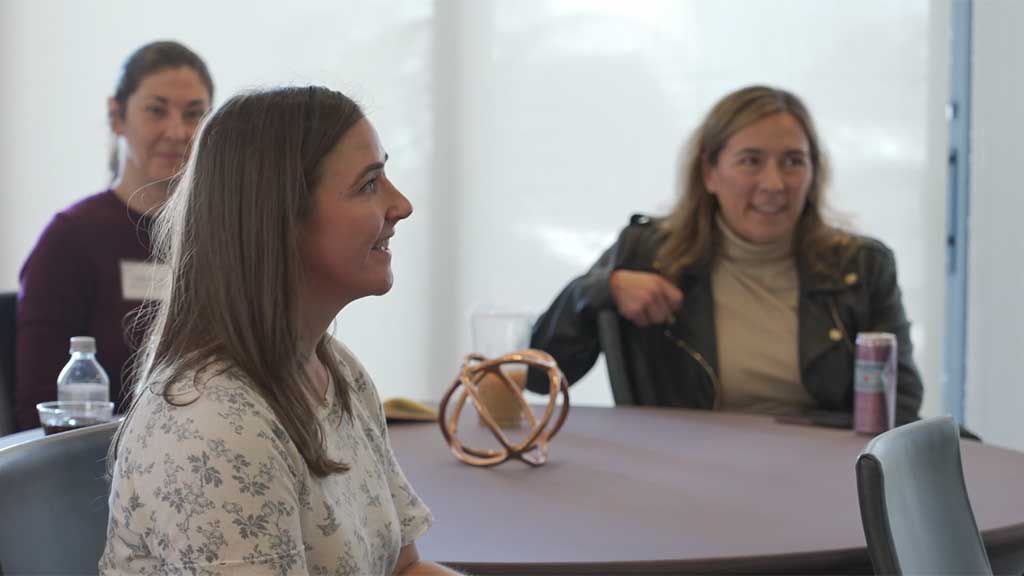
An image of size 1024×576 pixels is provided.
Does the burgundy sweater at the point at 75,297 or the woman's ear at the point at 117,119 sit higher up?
the woman's ear at the point at 117,119

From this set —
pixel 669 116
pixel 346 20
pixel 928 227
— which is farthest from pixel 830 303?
pixel 346 20

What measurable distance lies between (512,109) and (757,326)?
7.31 ft

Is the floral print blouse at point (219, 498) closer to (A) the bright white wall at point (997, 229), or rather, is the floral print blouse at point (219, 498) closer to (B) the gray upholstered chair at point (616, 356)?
(B) the gray upholstered chair at point (616, 356)

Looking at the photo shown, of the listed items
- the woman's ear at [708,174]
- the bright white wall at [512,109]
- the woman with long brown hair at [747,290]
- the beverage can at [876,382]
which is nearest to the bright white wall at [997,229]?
the bright white wall at [512,109]

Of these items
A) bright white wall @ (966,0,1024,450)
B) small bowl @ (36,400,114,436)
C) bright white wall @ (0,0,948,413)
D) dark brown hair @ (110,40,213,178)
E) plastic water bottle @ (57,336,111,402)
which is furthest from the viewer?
bright white wall @ (0,0,948,413)

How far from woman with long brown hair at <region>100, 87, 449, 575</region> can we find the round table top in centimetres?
23

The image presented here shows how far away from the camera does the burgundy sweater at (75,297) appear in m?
2.47

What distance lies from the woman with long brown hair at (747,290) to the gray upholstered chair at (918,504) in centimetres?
119

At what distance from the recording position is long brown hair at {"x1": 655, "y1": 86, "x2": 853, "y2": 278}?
2.84m

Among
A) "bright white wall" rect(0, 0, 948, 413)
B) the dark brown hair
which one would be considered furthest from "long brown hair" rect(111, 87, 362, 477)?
"bright white wall" rect(0, 0, 948, 413)

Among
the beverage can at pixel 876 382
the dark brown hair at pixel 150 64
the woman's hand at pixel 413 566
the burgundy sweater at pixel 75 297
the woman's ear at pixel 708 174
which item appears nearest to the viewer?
the woman's hand at pixel 413 566

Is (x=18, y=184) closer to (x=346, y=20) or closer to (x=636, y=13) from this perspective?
(x=346, y=20)

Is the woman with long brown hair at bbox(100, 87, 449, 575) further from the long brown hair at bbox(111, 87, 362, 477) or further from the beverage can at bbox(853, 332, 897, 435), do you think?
the beverage can at bbox(853, 332, 897, 435)

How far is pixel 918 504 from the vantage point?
1305mm
